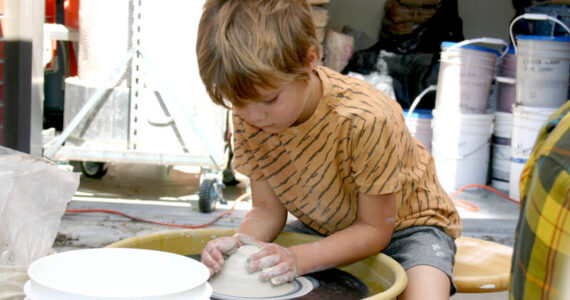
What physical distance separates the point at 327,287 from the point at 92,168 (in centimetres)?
301


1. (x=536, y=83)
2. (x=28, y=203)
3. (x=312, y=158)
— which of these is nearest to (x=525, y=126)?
(x=536, y=83)

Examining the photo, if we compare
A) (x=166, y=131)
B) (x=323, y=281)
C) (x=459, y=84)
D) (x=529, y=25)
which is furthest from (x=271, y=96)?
(x=529, y=25)

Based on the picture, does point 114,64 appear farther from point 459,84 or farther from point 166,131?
point 459,84

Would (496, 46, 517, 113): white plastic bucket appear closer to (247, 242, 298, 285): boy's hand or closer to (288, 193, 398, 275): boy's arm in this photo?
(288, 193, 398, 275): boy's arm

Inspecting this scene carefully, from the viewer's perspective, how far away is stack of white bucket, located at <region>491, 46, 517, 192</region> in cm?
410

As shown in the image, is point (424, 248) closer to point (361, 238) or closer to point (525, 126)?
point (361, 238)

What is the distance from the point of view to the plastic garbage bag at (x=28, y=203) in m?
1.43

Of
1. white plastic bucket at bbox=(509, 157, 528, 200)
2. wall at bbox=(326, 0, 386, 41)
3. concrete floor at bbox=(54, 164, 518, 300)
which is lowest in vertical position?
concrete floor at bbox=(54, 164, 518, 300)

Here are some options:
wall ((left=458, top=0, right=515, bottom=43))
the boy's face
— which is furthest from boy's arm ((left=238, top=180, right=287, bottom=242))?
wall ((left=458, top=0, right=515, bottom=43))

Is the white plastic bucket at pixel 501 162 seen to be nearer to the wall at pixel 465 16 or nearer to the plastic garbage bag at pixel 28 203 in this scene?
the wall at pixel 465 16

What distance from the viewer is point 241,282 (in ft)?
4.31

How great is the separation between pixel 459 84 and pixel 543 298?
3.32 m

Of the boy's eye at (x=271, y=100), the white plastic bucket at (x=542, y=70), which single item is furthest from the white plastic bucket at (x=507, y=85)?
the boy's eye at (x=271, y=100)

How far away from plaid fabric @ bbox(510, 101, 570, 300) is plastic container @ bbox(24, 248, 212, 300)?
16.8 inches
